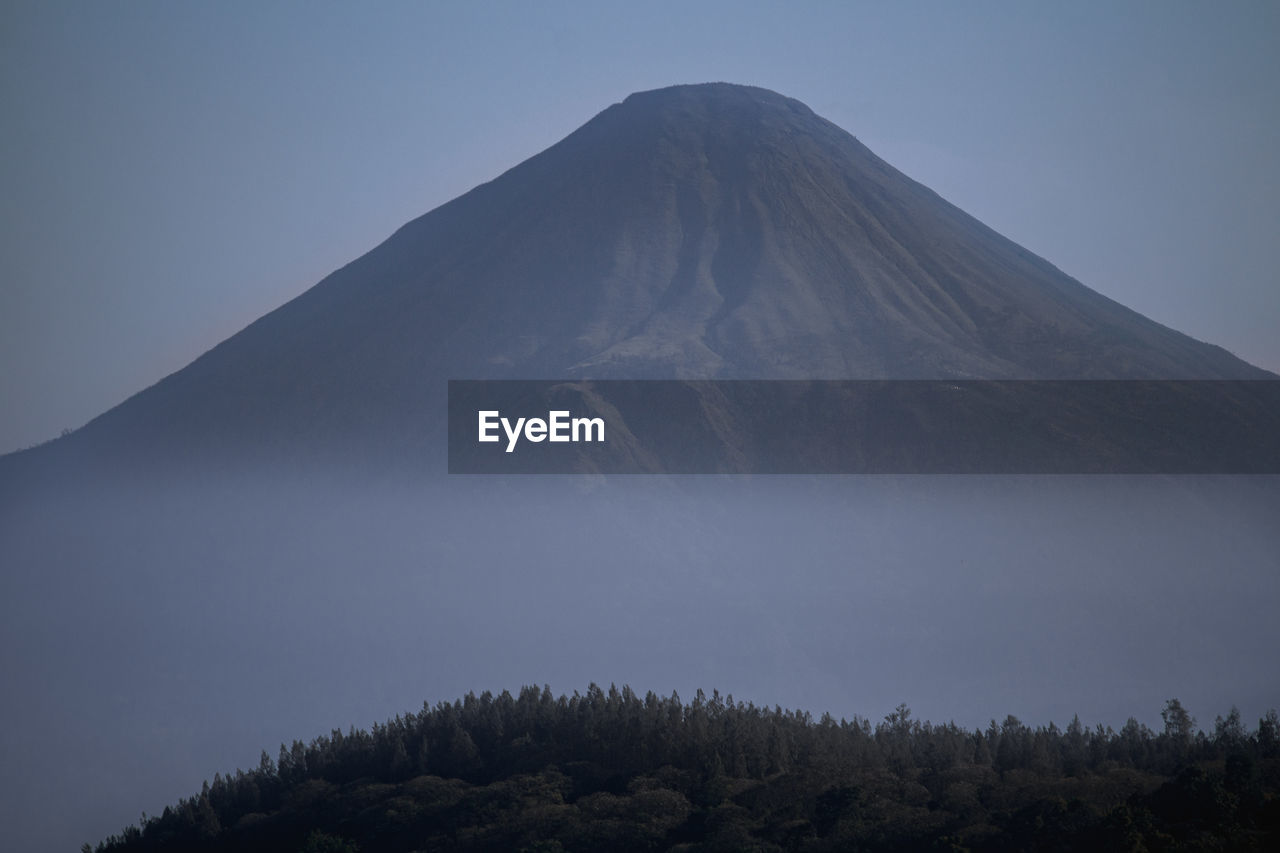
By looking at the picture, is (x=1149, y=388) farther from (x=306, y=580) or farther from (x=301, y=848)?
(x=301, y=848)

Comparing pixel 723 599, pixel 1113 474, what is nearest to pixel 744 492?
pixel 723 599
